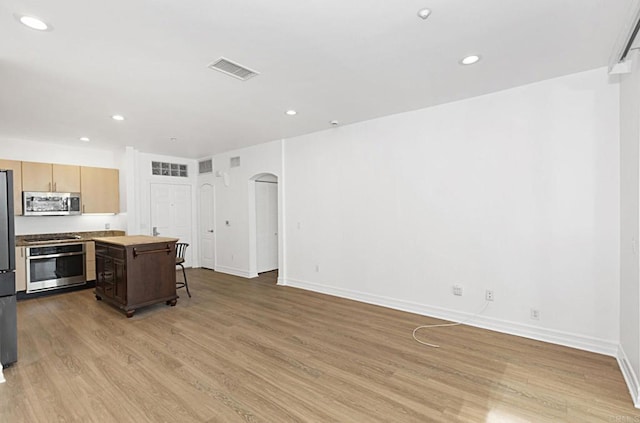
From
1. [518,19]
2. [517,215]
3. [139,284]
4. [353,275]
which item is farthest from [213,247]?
[518,19]

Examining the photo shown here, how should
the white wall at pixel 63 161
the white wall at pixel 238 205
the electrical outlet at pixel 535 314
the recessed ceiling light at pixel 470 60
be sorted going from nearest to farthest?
the recessed ceiling light at pixel 470 60, the electrical outlet at pixel 535 314, the white wall at pixel 63 161, the white wall at pixel 238 205

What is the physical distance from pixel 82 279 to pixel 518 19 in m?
7.11

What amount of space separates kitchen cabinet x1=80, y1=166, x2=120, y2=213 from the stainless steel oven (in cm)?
86

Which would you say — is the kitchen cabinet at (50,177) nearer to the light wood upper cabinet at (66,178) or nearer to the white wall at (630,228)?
the light wood upper cabinet at (66,178)

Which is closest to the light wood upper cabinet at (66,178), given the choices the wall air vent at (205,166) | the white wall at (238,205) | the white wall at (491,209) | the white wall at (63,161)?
the white wall at (63,161)

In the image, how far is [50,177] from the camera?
18.0 feet

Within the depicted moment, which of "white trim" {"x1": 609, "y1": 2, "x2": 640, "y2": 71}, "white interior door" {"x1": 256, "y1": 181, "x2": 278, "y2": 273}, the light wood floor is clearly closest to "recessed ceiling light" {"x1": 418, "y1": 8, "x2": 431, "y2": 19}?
"white trim" {"x1": 609, "y1": 2, "x2": 640, "y2": 71}

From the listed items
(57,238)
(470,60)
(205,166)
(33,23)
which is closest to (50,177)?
(57,238)

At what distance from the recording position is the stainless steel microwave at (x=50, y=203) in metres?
5.24

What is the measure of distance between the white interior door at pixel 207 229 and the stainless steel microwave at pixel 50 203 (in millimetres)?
2402

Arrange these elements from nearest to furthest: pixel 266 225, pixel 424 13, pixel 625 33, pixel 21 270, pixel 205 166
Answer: pixel 424 13
pixel 625 33
pixel 21 270
pixel 266 225
pixel 205 166

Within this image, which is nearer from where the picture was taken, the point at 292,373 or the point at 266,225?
the point at 292,373

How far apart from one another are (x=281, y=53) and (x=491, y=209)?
2848mm

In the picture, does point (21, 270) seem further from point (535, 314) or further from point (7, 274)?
point (535, 314)
